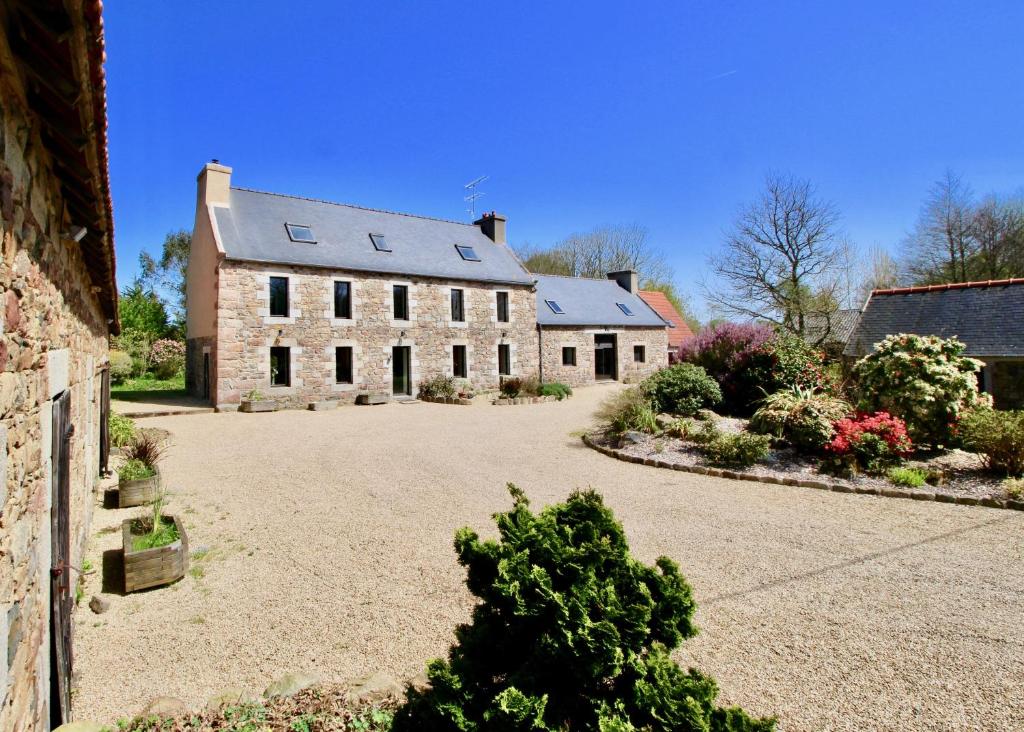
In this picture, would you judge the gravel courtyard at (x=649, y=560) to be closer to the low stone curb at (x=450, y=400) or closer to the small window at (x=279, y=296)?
the small window at (x=279, y=296)

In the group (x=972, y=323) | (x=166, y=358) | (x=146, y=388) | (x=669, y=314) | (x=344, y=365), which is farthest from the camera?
(x=669, y=314)

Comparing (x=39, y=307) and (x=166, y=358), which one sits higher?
(x=166, y=358)

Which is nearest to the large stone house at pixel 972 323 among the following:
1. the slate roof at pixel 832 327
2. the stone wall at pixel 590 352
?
the slate roof at pixel 832 327

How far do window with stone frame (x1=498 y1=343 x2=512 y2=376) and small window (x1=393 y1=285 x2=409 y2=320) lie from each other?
4.51 metres

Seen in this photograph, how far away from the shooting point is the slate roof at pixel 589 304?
2569cm

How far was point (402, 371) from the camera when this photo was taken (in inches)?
814

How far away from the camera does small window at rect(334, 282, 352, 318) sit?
751 inches

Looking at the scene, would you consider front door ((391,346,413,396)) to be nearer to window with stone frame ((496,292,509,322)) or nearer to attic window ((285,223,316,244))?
window with stone frame ((496,292,509,322))

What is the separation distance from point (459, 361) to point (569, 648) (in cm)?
1998

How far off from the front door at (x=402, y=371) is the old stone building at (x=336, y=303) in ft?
0.13

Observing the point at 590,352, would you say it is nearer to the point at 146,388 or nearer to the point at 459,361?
the point at 459,361

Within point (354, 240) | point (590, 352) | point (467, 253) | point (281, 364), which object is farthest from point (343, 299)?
point (590, 352)

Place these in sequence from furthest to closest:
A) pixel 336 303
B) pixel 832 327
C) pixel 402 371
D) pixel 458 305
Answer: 1. pixel 832 327
2. pixel 458 305
3. pixel 402 371
4. pixel 336 303

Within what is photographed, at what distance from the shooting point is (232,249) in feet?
56.1
